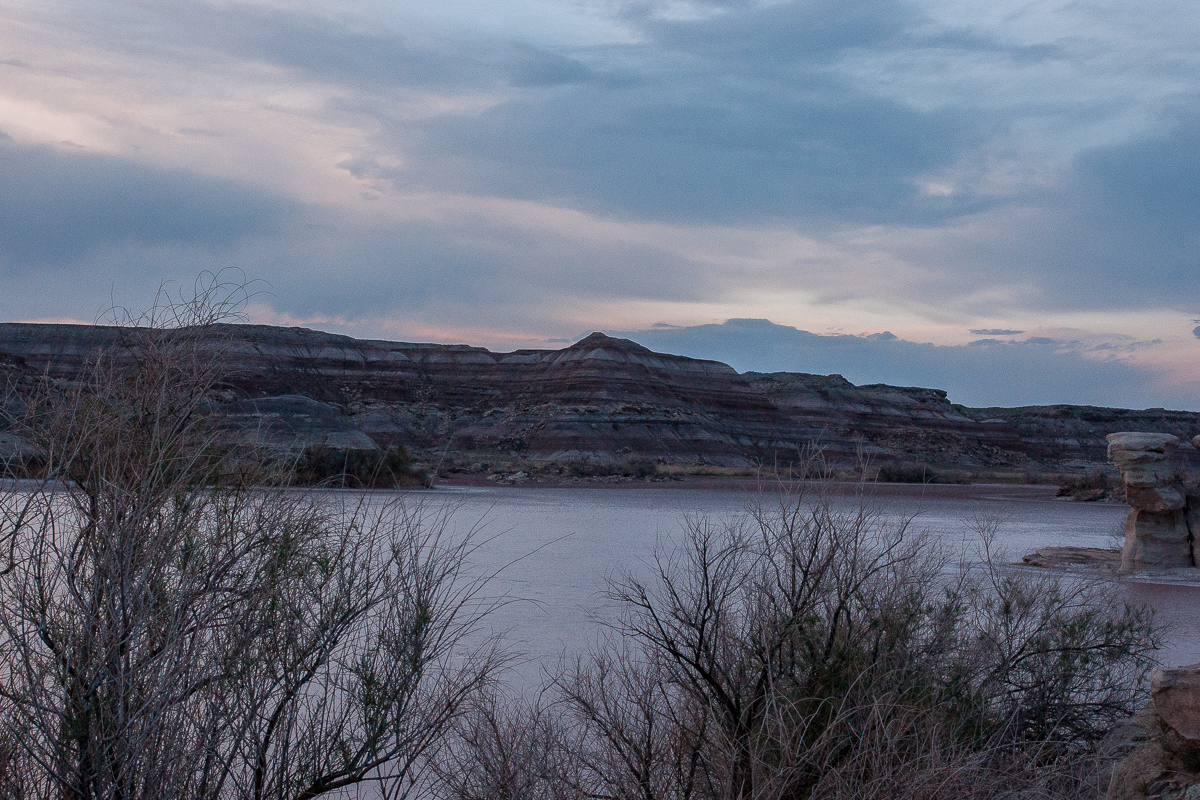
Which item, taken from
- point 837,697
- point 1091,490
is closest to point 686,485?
point 1091,490

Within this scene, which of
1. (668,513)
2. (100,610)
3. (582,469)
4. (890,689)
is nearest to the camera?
(100,610)

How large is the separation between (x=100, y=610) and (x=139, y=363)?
6.56 feet

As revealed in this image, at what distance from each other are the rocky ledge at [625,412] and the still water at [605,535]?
16055 mm

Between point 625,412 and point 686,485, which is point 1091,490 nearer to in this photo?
point 686,485

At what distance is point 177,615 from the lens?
16.1 ft

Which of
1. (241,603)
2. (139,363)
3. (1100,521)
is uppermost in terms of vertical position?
(139,363)

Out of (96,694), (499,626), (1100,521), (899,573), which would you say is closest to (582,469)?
(1100,521)

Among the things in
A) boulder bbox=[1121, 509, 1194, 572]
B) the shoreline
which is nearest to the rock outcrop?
boulder bbox=[1121, 509, 1194, 572]

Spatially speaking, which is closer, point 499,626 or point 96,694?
point 96,694

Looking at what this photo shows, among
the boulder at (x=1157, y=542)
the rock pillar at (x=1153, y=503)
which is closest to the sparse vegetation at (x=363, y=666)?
the rock pillar at (x=1153, y=503)

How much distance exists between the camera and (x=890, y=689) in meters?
6.72

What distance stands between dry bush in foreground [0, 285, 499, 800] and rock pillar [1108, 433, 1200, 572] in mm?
15227

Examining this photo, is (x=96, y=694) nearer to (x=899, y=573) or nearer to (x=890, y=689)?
(x=890, y=689)

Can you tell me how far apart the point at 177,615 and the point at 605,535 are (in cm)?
1708
